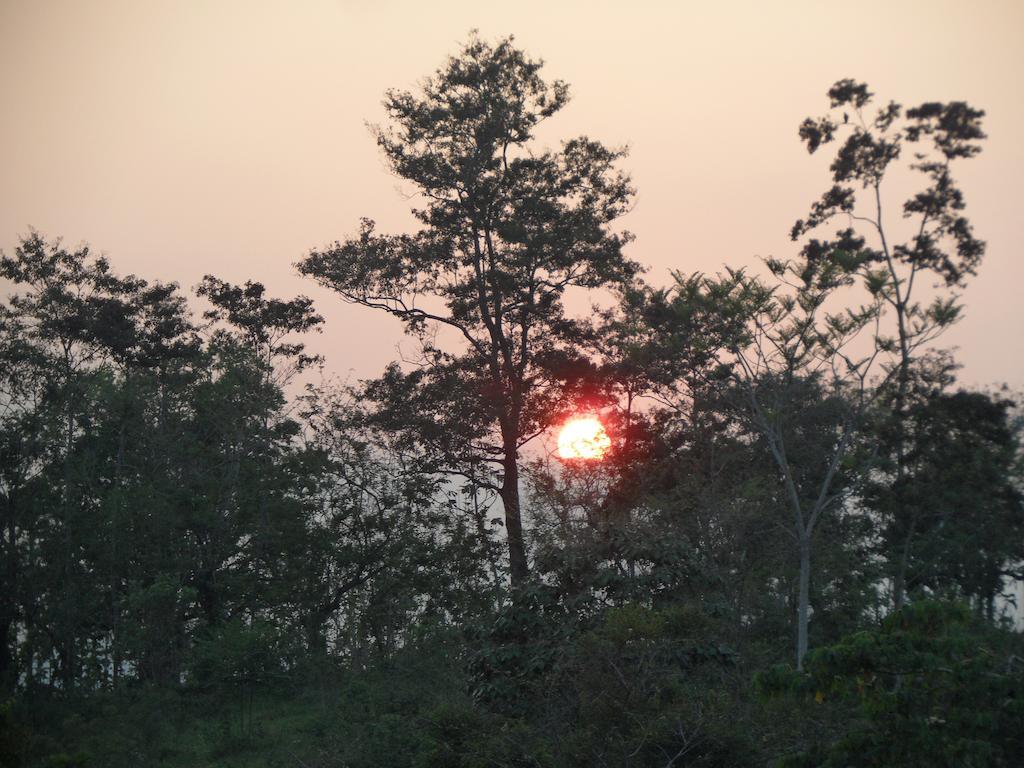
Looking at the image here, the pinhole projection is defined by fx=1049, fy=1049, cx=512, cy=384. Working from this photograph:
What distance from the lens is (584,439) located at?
2939 cm

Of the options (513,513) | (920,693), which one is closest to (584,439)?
(513,513)

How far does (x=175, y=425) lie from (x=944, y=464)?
21548mm

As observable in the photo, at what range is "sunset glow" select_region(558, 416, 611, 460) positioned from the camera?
94.2 ft

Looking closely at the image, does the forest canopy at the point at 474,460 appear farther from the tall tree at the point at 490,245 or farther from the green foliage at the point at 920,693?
the green foliage at the point at 920,693

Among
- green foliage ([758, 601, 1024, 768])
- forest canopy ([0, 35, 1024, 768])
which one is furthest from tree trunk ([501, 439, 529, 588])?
green foliage ([758, 601, 1024, 768])

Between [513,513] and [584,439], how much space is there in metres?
3.21

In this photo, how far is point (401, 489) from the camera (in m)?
28.6

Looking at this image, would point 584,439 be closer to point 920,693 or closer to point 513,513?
point 513,513

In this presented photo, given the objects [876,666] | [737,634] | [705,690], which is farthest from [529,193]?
[876,666]

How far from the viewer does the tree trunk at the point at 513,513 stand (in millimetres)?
27562

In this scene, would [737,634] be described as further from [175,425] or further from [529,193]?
[175,425]

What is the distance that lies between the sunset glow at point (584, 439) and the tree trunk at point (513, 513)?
1.35m

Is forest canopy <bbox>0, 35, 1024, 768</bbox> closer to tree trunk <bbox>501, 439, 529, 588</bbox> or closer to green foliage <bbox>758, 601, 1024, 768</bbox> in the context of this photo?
tree trunk <bbox>501, 439, 529, 588</bbox>

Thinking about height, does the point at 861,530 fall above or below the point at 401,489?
below
